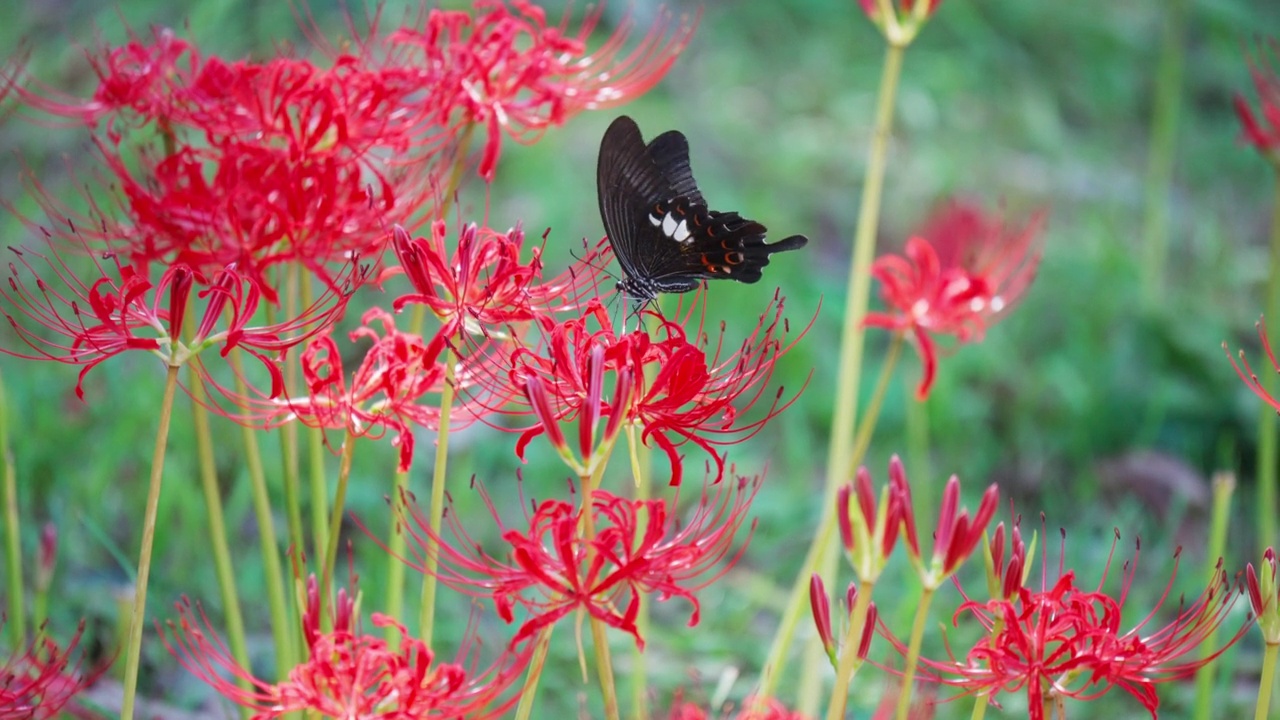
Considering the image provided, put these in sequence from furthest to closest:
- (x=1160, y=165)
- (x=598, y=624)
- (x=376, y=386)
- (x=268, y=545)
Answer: (x=1160, y=165)
(x=268, y=545)
(x=376, y=386)
(x=598, y=624)

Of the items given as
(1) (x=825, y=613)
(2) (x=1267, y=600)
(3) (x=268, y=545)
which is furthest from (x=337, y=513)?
(2) (x=1267, y=600)

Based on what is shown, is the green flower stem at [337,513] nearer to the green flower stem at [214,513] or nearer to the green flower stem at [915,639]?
the green flower stem at [214,513]

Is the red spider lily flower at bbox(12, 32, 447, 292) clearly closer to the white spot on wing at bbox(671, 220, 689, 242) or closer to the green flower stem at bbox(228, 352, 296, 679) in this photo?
the green flower stem at bbox(228, 352, 296, 679)

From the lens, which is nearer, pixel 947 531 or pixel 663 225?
pixel 947 531

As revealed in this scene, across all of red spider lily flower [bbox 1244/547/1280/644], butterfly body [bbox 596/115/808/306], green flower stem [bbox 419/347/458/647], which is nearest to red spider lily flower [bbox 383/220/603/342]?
green flower stem [bbox 419/347/458/647]

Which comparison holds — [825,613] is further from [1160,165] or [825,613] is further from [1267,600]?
[1160,165]
